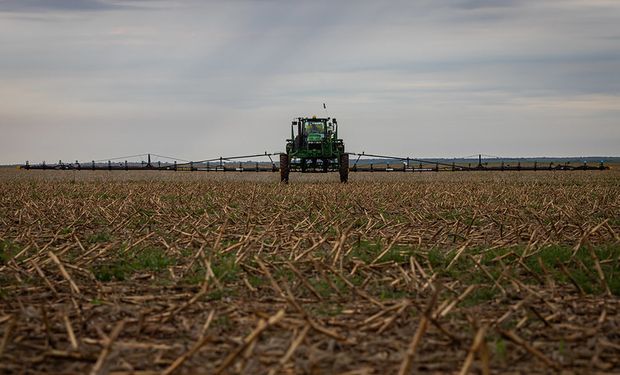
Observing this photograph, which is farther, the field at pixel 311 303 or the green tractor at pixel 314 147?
the green tractor at pixel 314 147

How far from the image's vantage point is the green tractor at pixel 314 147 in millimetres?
36719

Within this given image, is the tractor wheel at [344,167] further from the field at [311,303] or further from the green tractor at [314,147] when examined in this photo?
the field at [311,303]

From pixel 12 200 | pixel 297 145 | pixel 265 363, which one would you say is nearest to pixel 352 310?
pixel 265 363

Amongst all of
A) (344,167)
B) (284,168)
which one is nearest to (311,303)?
(284,168)

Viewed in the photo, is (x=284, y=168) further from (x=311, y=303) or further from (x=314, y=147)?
(x=311, y=303)

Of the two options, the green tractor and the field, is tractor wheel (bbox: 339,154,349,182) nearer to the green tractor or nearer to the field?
the green tractor

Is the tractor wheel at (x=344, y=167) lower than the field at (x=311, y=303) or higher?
higher

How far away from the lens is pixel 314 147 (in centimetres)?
3734

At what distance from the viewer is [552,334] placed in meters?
5.51

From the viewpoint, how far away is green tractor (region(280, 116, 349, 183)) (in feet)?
120

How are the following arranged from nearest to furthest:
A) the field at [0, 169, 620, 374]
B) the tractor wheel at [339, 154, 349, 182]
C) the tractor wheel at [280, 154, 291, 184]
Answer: the field at [0, 169, 620, 374] → the tractor wheel at [280, 154, 291, 184] → the tractor wheel at [339, 154, 349, 182]

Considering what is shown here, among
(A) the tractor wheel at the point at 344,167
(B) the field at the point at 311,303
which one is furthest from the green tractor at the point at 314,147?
(B) the field at the point at 311,303

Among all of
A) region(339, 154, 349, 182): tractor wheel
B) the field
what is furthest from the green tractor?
the field

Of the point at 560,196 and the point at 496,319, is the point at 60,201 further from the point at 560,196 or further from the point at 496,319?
the point at 496,319
